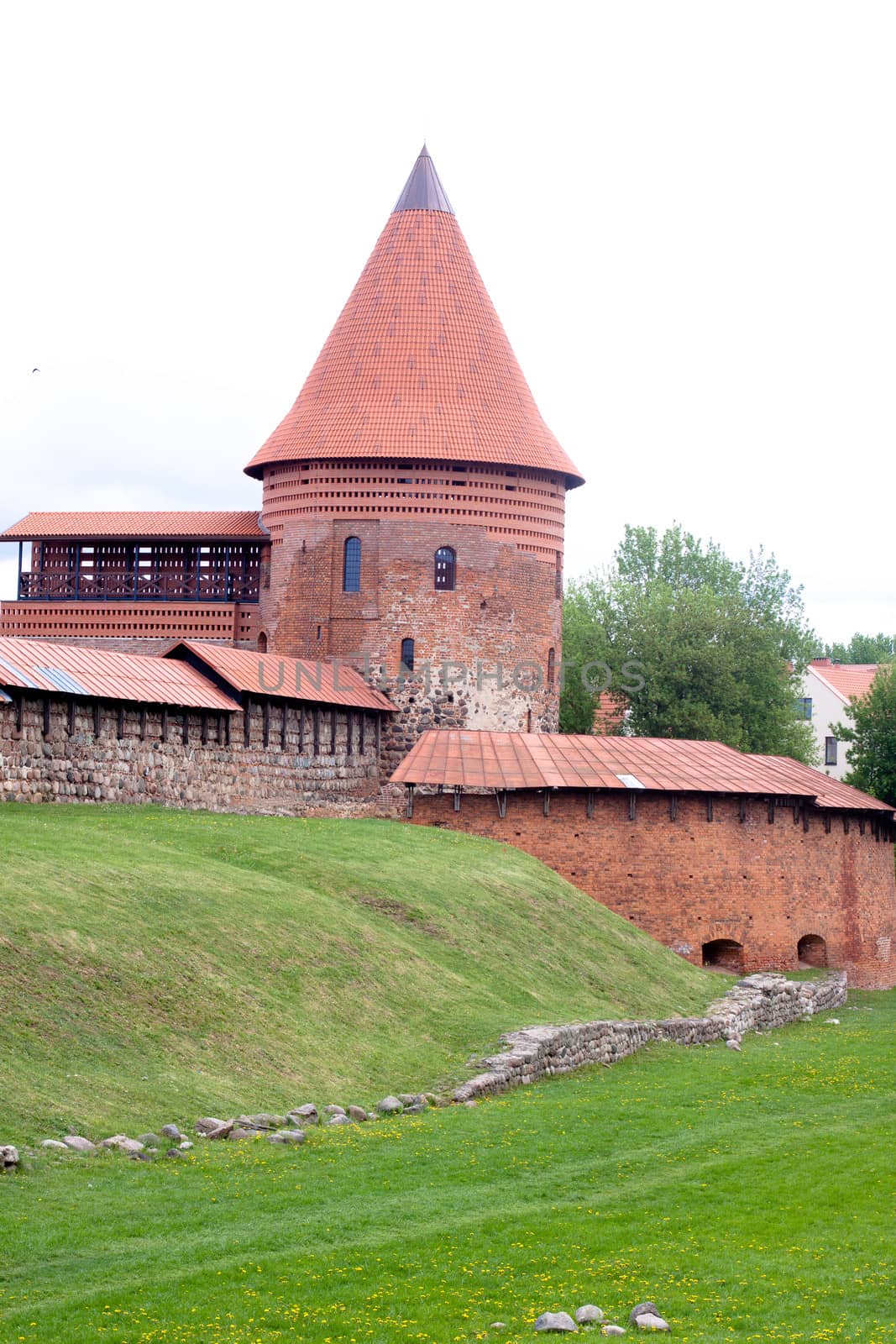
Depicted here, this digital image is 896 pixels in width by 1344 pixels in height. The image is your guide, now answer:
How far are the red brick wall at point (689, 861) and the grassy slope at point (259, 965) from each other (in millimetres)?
3196

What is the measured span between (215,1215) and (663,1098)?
6.21 metres

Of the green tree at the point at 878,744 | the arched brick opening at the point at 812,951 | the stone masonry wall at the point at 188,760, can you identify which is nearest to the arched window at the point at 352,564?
the stone masonry wall at the point at 188,760

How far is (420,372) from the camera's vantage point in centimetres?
3741

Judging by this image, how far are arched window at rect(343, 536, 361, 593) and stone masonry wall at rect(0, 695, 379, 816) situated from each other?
324 cm

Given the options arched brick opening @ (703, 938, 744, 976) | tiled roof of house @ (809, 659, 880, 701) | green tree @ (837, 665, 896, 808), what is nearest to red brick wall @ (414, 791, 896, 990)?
arched brick opening @ (703, 938, 744, 976)

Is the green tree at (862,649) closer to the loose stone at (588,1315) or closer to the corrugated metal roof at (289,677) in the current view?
the corrugated metal roof at (289,677)

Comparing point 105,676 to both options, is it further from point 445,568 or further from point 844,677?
point 844,677

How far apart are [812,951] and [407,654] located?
10.1 meters

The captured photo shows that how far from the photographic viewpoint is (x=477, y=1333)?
9.40 meters

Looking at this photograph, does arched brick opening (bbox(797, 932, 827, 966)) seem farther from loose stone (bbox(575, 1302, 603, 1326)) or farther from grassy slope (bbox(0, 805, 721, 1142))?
loose stone (bbox(575, 1302, 603, 1326))

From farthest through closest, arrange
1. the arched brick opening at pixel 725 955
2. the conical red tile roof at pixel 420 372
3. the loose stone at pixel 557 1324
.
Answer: the conical red tile roof at pixel 420 372
the arched brick opening at pixel 725 955
the loose stone at pixel 557 1324

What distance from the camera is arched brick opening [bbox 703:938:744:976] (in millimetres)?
30250

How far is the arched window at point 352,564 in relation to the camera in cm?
3638

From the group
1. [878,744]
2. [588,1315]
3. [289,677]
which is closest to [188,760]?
[289,677]
